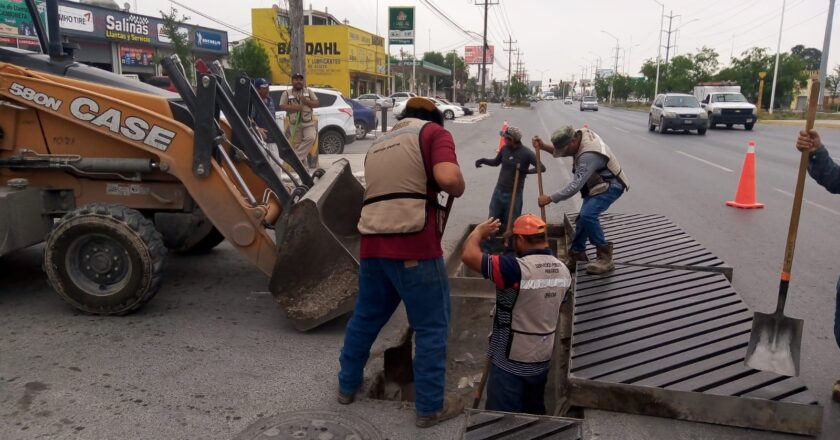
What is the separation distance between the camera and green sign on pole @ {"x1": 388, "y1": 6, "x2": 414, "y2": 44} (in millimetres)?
38188

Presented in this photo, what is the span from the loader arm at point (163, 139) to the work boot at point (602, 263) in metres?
2.61

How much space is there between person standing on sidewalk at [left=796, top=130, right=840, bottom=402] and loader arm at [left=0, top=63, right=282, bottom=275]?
143 inches

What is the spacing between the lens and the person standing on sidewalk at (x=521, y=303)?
11.1ft

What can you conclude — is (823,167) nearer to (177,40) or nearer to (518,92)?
(177,40)

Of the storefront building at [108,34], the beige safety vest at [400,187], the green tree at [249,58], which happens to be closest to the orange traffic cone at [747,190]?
the beige safety vest at [400,187]

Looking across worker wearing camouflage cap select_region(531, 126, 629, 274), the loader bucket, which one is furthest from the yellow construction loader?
worker wearing camouflage cap select_region(531, 126, 629, 274)

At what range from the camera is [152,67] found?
32.7m

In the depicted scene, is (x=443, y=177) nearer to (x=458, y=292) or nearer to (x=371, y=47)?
(x=458, y=292)

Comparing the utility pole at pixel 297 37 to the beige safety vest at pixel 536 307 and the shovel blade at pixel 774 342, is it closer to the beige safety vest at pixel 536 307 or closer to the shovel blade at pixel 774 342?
the beige safety vest at pixel 536 307

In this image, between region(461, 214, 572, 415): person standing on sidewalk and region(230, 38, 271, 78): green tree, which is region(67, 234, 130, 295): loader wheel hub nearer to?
region(461, 214, 572, 415): person standing on sidewalk

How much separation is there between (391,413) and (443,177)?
4.57ft

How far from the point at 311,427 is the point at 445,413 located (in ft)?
2.42

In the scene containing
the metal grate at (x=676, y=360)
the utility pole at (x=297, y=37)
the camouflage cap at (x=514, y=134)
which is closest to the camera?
the metal grate at (x=676, y=360)

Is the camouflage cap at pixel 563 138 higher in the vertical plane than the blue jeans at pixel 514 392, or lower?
higher
